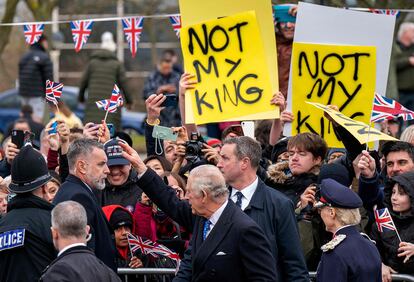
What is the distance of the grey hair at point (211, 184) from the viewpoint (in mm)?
8703

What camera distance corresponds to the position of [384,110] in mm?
10711

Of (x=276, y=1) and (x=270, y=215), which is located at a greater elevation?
(x=276, y=1)

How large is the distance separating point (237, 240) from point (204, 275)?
36cm

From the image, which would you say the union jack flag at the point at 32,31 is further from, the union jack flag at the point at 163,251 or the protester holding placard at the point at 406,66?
the protester holding placard at the point at 406,66

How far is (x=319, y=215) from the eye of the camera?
10.1 meters

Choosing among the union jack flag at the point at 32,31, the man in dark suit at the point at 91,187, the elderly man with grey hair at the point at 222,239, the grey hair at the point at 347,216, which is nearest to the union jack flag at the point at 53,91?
the man in dark suit at the point at 91,187

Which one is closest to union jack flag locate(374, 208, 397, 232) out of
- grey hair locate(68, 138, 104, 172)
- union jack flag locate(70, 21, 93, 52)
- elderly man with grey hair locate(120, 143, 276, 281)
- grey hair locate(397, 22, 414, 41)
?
elderly man with grey hair locate(120, 143, 276, 281)

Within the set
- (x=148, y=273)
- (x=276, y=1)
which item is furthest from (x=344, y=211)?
(x=276, y=1)

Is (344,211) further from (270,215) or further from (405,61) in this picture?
(405,61)

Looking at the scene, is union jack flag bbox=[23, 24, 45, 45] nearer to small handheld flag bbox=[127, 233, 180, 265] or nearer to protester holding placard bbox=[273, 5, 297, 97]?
protester holding placard bbox=[273, 5, 297, 97]

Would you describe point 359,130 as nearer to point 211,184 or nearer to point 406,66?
point 211,184

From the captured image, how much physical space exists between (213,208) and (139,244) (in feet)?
5.64

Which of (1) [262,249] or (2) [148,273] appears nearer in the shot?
(1) [262,249]

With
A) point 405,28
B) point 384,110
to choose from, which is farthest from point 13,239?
point 405,28
